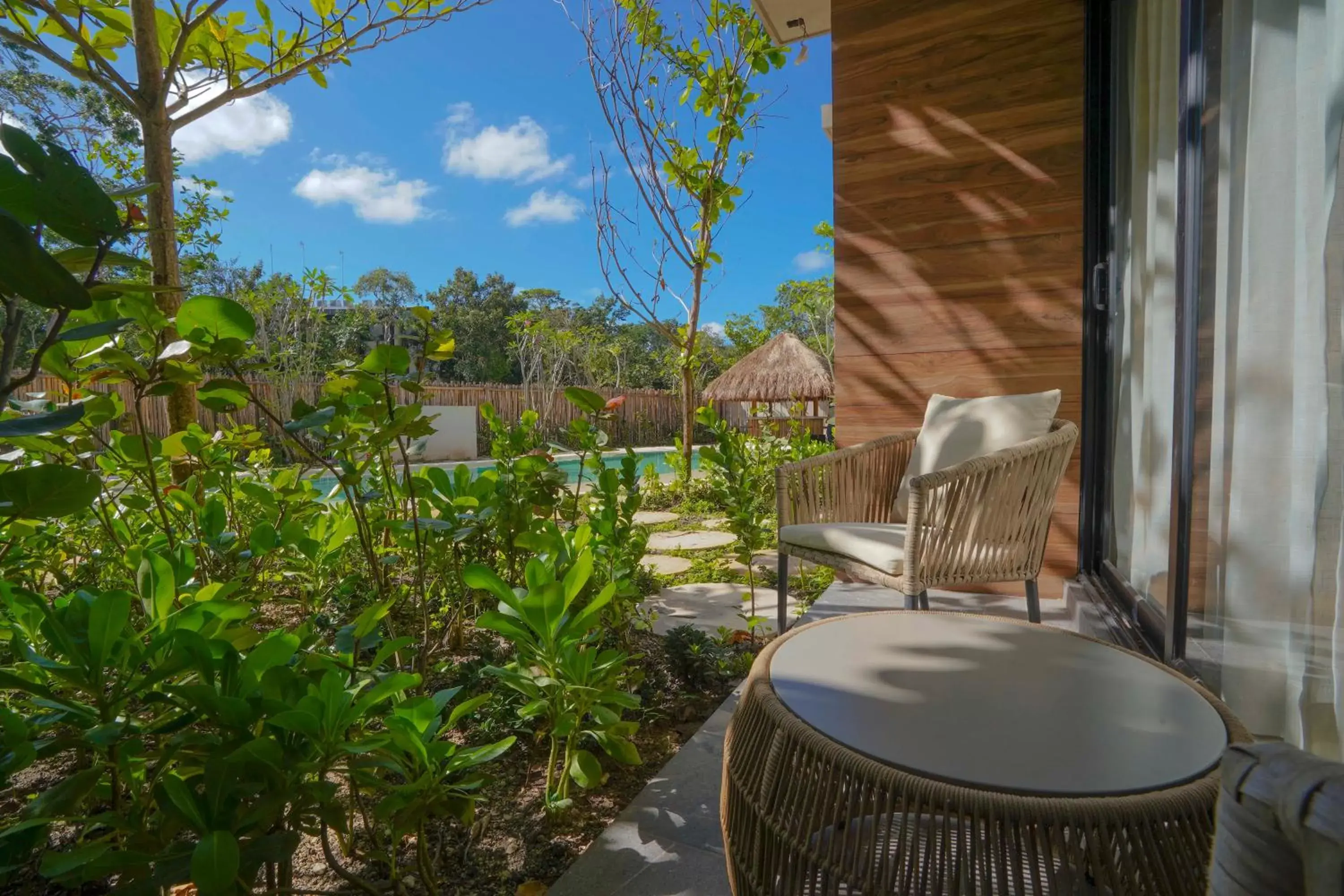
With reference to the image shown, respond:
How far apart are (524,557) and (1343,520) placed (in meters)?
1.72

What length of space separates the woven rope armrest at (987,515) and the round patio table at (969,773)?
0.88 metres

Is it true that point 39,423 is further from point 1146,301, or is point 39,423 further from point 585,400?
point 1146,301

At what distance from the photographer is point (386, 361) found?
3.75 feet

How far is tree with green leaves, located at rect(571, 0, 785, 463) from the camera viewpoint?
5422 millimetres

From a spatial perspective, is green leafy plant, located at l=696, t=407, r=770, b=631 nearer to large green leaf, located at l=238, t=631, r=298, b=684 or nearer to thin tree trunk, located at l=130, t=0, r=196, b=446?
large green leaf, located at l=238, t=631, r=298, b=684

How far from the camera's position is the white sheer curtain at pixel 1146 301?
1616 mm

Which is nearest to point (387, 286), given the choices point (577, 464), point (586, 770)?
point (577, 464)

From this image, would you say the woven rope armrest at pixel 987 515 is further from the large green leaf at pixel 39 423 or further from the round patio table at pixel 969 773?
the large green leaf at pixel 39 423

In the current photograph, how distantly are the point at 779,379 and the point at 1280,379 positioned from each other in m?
10.8

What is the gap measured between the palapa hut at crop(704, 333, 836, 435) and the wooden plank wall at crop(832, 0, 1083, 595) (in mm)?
8004

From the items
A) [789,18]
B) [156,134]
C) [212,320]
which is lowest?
[212,320]

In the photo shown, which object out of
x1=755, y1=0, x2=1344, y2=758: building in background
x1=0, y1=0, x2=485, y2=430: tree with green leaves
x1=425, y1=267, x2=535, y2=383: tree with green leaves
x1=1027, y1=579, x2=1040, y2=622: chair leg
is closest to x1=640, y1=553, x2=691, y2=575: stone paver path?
x1=755, y1=0, x2=1344, y2=758: building in background

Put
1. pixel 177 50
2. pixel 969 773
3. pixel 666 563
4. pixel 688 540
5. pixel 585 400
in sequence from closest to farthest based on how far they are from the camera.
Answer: pixel 969 773 < pixel 585 400 < pixel 177 50 < pixel 666 563 < pixel 688 540

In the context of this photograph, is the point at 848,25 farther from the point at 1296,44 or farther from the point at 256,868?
the point at 256,868
